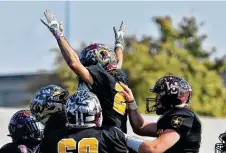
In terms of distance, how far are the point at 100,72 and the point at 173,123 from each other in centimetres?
118

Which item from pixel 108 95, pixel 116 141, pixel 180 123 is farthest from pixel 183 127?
pixel 108 95

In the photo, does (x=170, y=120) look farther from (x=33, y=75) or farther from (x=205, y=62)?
(x=33, y=75)

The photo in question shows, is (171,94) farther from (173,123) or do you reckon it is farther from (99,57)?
(99,57)

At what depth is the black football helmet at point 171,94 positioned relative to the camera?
7363 millimetres

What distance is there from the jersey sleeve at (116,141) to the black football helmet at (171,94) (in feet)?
1.86

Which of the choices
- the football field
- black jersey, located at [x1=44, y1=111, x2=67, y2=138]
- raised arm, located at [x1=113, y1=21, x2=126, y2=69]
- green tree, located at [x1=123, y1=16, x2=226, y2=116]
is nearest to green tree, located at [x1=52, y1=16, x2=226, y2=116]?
green tree, located at [x1=123, y1=16, x2=226, y2=116]

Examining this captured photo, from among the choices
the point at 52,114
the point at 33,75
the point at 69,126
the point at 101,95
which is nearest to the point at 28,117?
the point at 52,114

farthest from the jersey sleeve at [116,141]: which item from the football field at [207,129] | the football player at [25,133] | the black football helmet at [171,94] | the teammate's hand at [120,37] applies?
the football field at [207,129]

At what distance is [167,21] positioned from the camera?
27500 millimetres

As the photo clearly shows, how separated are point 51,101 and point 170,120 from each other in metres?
1.74

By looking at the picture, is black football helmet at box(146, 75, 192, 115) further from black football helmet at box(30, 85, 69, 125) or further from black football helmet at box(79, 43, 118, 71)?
black football helmet at box(30, 85, 69, 125)

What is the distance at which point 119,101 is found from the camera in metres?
8.02

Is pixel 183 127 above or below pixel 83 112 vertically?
below

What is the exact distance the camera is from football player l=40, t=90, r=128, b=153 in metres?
6.86
